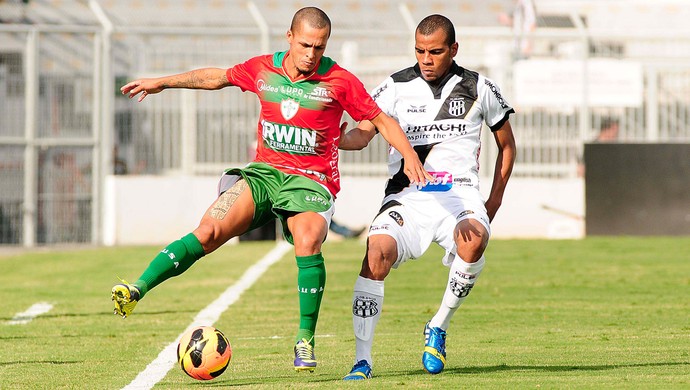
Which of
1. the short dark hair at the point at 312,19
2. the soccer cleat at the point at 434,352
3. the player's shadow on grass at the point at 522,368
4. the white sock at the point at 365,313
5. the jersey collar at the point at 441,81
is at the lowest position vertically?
the player's shadow on grass at the point at 522,368

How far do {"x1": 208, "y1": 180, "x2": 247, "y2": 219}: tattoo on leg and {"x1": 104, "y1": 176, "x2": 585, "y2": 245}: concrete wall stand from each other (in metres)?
15.7

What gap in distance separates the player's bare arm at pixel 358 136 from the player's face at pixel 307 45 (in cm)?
51

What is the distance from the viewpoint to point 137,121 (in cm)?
2377

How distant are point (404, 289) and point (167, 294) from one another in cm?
245

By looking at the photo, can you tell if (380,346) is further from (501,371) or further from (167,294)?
(167,294)

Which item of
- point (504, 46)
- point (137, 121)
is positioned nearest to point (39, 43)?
point (137, 121)

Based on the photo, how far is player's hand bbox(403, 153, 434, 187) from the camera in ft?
24.2

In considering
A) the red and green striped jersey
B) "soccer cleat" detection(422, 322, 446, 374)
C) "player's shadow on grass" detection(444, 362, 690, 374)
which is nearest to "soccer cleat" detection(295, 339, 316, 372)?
"soccer cleat" detection(422, 322, 446, 374)

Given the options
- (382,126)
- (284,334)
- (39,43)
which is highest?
(39,43)

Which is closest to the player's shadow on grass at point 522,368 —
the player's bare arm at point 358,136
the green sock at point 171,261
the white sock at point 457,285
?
the white sock at point 457,285

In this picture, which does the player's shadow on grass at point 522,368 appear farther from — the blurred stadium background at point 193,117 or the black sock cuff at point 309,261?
the blurred stadium background at point 193,117

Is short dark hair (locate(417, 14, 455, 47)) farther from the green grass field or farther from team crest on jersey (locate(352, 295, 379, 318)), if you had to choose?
the green grass field

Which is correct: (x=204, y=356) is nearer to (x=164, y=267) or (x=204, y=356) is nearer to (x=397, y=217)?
(x=164, y=267)

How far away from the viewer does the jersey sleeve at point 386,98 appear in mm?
8156
